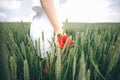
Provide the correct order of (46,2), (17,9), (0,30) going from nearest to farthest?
(0,30) < (46,2) < (17,9)

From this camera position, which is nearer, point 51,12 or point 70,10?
point 51,12

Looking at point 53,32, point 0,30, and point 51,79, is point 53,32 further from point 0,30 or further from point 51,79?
point 0,30

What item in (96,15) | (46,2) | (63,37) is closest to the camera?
(63,37)

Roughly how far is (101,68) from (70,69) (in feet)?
0.44

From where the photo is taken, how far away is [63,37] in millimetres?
695

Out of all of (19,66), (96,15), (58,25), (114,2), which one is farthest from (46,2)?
(96,15)

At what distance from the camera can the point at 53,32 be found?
3.02 ft

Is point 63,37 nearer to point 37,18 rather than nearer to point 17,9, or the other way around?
point 37,18

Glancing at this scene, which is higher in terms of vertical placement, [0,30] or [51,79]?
[0,30]

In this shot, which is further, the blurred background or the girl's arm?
the blurred background

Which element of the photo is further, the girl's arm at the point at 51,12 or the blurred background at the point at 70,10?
the blurred background at the point at 70,10

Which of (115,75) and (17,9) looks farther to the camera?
(17,9)

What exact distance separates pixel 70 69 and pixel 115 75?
145 millimetres

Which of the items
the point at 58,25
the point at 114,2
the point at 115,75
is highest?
the point at 114,2
